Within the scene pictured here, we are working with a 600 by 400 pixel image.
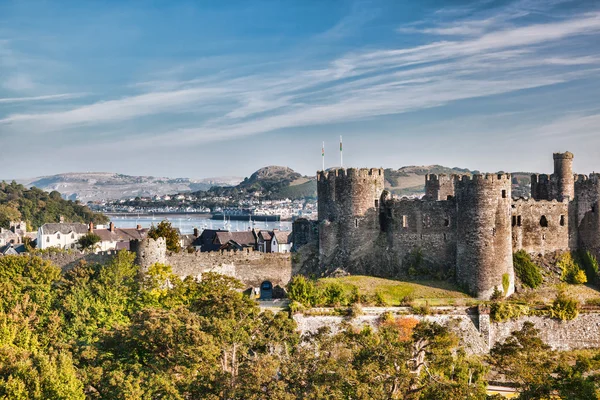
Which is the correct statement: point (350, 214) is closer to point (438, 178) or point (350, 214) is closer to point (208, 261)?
point (438, 178)

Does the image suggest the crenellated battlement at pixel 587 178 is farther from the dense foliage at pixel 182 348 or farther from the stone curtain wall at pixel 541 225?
the dense foliage at pixel 182 348

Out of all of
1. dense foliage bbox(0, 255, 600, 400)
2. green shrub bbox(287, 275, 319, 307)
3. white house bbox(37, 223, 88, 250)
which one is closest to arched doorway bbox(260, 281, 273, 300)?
dense foliage bbox(0, 255, 600, 400)

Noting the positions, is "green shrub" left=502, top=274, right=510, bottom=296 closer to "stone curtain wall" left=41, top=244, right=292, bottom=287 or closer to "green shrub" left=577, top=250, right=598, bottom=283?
"green shrub" left=577, top=250, right=598, bottom=283

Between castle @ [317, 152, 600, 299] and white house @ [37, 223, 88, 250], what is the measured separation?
50.3 meters

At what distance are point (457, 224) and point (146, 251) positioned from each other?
66.5 ft

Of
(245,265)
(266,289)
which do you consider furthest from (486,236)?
(245,265)

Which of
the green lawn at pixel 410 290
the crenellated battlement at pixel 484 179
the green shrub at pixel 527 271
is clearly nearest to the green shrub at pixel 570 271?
the green shrub at pixel 527 271

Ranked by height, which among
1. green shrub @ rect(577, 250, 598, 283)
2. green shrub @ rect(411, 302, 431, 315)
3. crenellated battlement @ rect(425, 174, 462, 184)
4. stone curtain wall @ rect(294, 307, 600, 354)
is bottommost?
stone curtain wall @ rect(294, 307, 600, 354)

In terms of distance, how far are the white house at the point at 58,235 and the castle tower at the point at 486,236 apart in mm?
58564

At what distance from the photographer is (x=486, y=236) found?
4869 cm

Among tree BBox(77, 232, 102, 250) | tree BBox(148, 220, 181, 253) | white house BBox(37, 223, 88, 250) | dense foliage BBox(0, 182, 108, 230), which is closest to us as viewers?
tree BBox(148, 220, 181, 253)

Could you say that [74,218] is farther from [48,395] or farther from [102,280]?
[48,395]

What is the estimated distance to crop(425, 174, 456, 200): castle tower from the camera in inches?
2175

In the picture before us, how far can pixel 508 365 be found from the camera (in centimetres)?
3934
